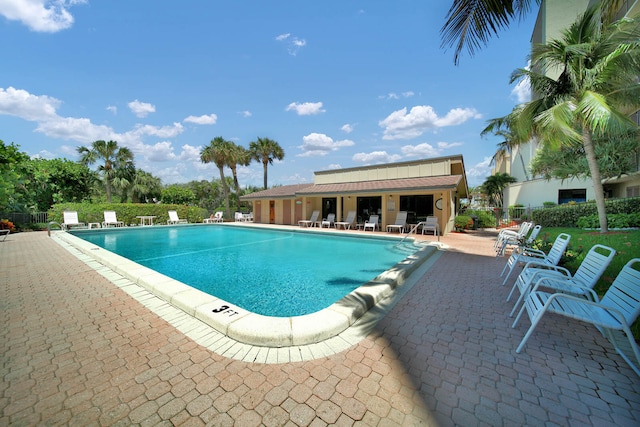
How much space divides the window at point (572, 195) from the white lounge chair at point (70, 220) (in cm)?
3986

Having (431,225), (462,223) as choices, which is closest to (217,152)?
(431,225)

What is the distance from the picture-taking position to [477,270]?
6332 millimetres

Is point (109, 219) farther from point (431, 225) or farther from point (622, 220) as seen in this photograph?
point (622, 220)

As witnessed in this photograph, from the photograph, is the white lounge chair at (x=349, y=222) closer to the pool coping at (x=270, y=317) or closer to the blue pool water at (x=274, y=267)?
the blue pool water at (x=274, y=267)

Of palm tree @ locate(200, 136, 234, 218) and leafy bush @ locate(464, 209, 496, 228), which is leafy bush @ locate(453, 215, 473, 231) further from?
palm tree @ locate(200, 136, 234, 218)

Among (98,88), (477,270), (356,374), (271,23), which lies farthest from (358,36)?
(98,88)

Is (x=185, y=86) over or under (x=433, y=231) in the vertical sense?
over

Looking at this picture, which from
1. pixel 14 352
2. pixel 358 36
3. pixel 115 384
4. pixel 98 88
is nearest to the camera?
pixel 115 384

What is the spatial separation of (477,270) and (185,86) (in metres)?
20.2

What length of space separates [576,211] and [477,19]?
457 inches

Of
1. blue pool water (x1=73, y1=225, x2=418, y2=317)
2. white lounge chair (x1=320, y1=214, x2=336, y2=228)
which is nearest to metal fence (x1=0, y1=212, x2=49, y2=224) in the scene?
blue pool water (x1=73, y1=225, x2=418, y2=317)

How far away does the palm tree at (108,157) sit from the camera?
24.3 meters

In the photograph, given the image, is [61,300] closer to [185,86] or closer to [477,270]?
[477,270]

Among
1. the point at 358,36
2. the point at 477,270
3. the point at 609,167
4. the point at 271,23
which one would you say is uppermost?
the point at 271,23
